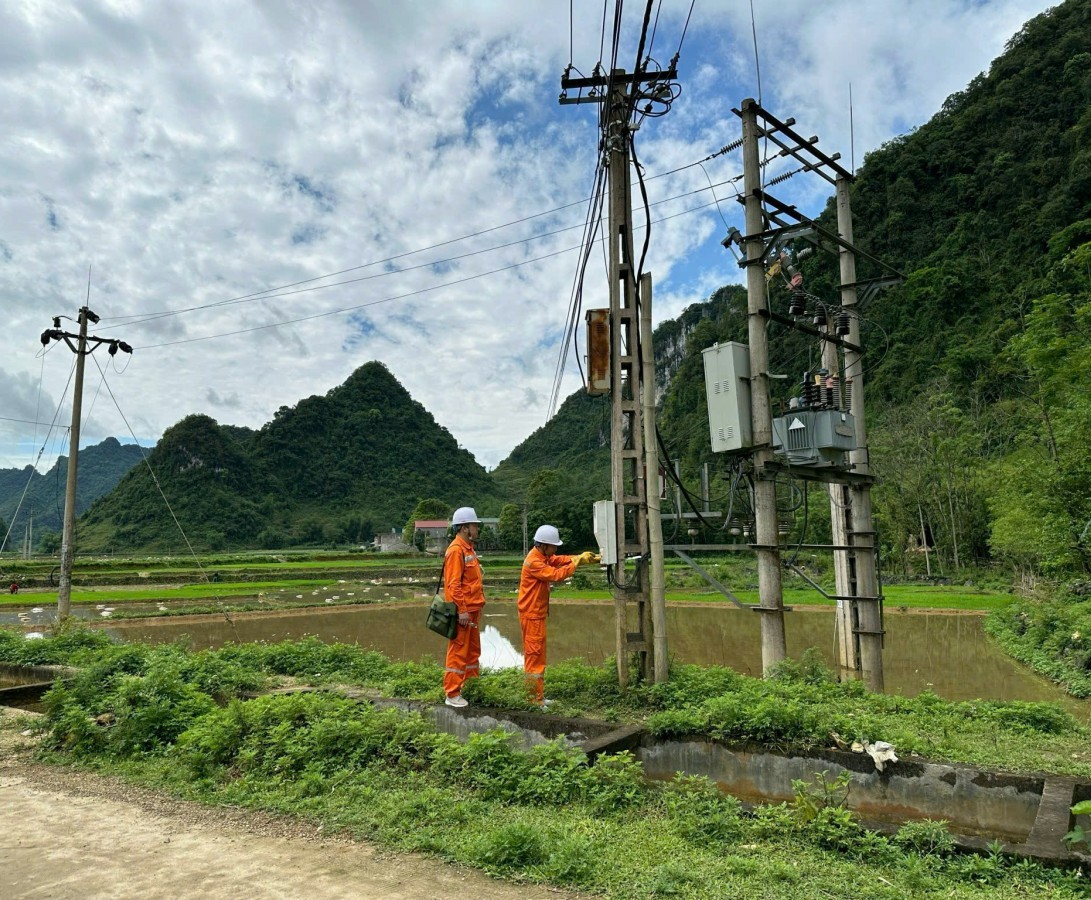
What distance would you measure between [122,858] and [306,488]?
104047 mm

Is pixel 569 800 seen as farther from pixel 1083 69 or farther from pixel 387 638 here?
pixel 1083 69

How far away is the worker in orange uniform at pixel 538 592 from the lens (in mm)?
7523

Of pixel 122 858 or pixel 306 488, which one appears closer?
pixel 122 858

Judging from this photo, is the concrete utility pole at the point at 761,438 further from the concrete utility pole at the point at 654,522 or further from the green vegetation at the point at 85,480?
the green vegetation at the point at 85,480

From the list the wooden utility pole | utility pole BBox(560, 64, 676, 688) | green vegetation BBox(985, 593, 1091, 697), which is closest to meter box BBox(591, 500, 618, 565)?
utility pole BBox(560, 64, 676, 688)

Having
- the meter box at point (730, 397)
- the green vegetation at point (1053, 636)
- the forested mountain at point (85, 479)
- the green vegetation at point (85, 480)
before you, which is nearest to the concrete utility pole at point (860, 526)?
the meter box at point (730, 397)

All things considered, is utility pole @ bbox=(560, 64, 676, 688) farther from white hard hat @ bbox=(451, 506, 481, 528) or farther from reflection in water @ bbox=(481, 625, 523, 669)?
reflection in water @ bbox=(481, 625, 523, 669)

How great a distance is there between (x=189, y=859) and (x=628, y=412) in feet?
19.2

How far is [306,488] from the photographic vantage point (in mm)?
103250

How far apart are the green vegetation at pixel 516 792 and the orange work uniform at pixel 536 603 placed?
0.33 meters

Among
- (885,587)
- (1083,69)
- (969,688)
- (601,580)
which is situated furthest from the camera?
(1083,69)

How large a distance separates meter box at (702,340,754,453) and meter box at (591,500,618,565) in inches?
66.2

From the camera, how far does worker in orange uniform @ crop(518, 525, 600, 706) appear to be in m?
7.52

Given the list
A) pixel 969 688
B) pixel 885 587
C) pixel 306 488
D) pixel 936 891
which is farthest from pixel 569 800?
Result: pixel 306 488
